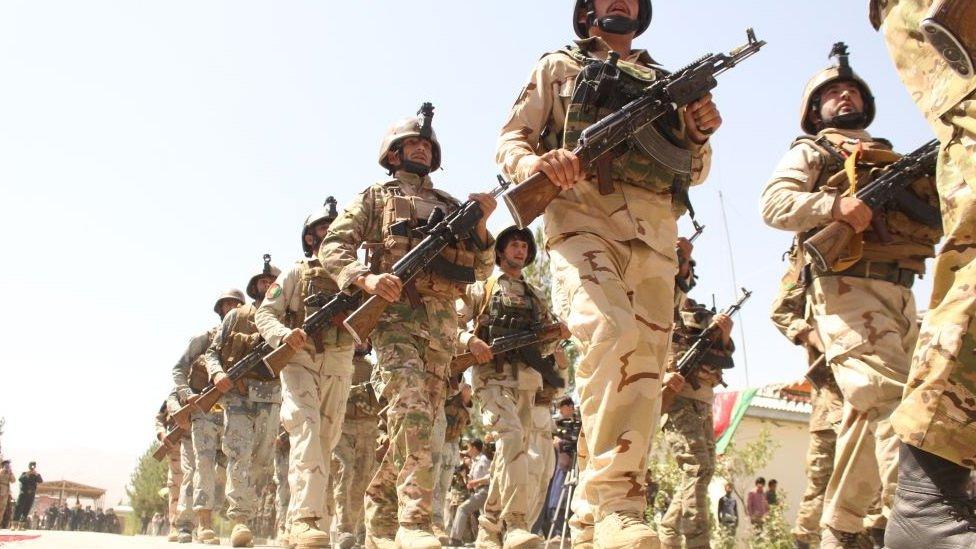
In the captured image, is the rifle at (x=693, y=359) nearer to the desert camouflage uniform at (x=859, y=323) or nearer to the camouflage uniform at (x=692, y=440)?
the camouflage uniform at (x=692, y=440)

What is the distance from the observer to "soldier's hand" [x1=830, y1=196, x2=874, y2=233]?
15.5 feet

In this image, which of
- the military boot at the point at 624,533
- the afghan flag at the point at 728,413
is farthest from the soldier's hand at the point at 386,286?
the afghan flag at the point at 728,413

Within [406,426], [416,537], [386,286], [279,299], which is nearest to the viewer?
[416,537]

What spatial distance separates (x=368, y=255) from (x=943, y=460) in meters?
4.66

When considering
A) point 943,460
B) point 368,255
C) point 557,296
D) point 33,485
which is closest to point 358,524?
point 368,255

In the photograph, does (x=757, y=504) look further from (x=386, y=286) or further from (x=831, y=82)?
(x=386, y=286)

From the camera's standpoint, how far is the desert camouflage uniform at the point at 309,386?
6844mm

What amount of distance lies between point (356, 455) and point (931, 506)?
7996 millimetres

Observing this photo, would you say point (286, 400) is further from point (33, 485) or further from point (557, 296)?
point (33, 485)

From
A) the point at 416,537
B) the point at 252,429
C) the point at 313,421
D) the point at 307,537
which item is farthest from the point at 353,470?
the point at 416,537

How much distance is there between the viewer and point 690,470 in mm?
7816

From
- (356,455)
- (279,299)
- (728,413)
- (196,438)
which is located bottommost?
(356,455)

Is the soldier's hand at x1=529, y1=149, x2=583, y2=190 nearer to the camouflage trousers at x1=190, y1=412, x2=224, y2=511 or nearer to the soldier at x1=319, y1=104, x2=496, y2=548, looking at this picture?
the soldier at x1=319, y1=104, x2=496, y2=548

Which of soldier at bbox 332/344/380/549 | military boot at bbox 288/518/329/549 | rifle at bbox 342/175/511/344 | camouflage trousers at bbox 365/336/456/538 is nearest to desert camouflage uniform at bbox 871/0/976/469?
camouflage trousers at bbox 365/336/456/538
